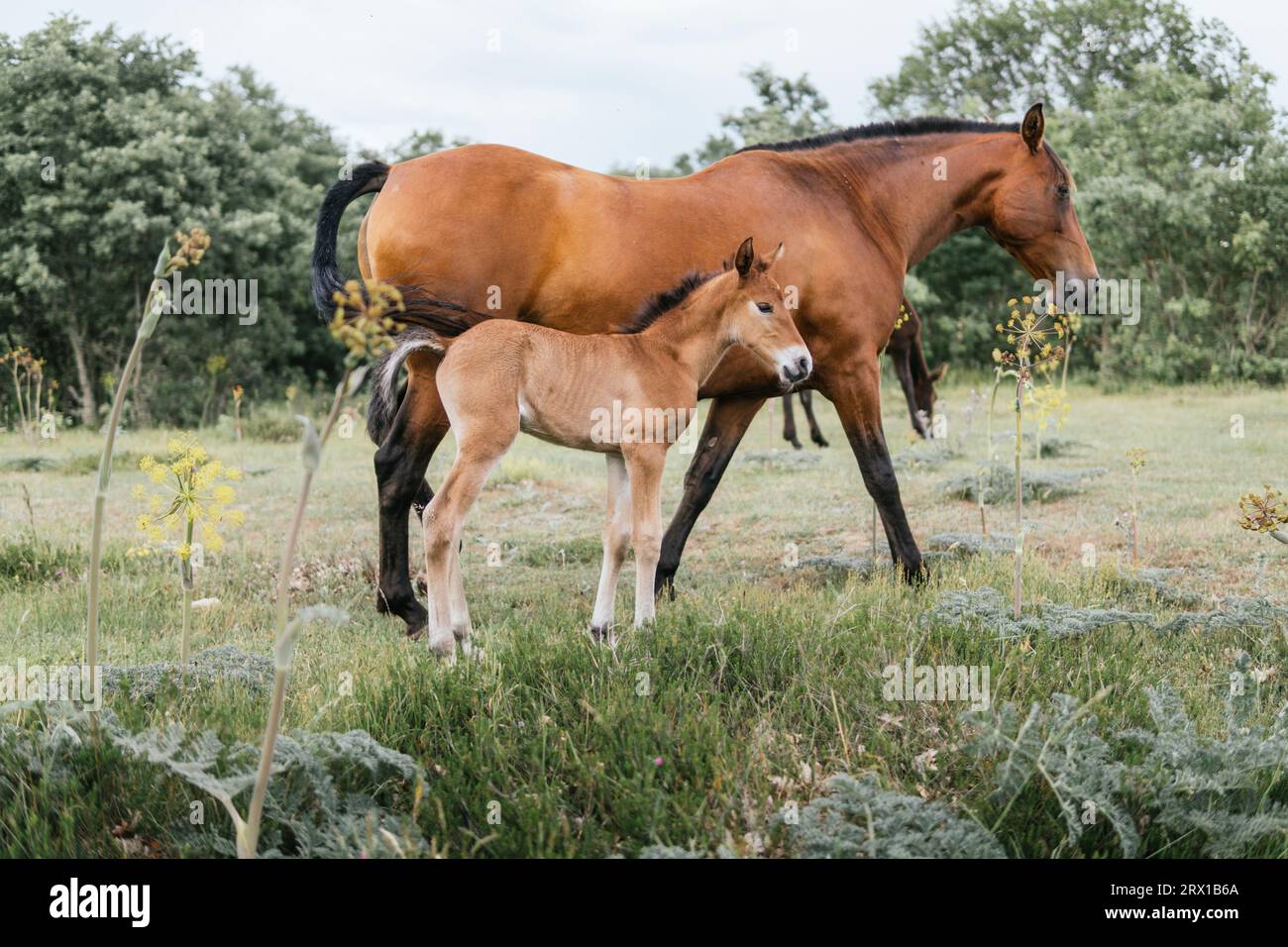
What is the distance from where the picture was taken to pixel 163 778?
3.36 meters

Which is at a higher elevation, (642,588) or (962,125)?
(962,125)

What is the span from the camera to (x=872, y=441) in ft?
21.4

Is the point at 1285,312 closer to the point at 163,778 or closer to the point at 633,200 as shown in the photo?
the point at 633,200

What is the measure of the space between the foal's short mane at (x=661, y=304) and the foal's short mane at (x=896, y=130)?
178cm

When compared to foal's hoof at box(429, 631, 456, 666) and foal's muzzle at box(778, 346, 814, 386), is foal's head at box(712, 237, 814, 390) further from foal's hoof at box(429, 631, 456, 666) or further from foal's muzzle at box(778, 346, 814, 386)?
foal's hoof at box(429, 631, 456, 666)

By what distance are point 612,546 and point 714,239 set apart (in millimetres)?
1936

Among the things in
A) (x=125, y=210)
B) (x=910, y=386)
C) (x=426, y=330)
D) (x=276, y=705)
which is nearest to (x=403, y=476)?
(x=426, y=330)

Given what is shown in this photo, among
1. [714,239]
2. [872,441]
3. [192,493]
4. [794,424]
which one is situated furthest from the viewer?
[794,424]

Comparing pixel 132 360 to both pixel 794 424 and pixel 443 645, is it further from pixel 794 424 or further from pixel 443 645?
pixel 794 424

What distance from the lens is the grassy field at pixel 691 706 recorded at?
3238 mm

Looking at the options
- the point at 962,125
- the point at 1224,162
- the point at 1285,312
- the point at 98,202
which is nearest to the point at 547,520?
the point at 962,125

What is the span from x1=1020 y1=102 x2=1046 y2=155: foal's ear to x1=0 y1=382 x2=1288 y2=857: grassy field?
2.51 meters
